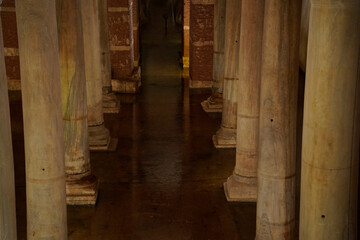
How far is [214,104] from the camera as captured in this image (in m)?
16.5

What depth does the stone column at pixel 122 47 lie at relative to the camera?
18844 mm

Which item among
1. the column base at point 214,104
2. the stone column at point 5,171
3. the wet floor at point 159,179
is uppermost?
the stone column at point 5,171

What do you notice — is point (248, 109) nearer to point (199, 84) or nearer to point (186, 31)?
point (199, 84)

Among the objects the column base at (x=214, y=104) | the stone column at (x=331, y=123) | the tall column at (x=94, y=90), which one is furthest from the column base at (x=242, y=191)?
the column base at (x=214, y=104)

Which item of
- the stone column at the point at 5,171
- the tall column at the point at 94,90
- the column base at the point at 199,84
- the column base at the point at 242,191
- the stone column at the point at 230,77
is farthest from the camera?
the column base at the point at 199,84

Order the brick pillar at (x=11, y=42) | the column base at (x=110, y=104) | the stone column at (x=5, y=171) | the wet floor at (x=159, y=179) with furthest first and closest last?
the brick pillar at (x=11, y=42) → the column base at (x=110, y=104) → the wet floor at (x=159, y=179) → the stone column at (x=5, y=171)

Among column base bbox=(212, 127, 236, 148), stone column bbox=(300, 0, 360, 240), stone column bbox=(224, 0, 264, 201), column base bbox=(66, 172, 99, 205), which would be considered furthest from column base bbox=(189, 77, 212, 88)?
stone column bbox=(300, 0, 360, 240)

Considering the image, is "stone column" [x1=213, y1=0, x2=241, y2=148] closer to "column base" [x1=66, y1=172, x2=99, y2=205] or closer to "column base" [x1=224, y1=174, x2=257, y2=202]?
"column base" [x1=224, y1=174, x2=257, y2=202]

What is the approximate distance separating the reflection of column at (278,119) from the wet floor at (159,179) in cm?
134

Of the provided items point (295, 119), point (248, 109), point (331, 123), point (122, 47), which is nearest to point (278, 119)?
point (295, 119)

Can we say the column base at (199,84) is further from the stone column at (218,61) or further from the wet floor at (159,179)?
the stone column at (218,61)

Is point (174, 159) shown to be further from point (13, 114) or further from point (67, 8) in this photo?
point (13, 114)

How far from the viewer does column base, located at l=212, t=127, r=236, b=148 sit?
13.3 metres

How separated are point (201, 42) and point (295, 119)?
39.0ft
